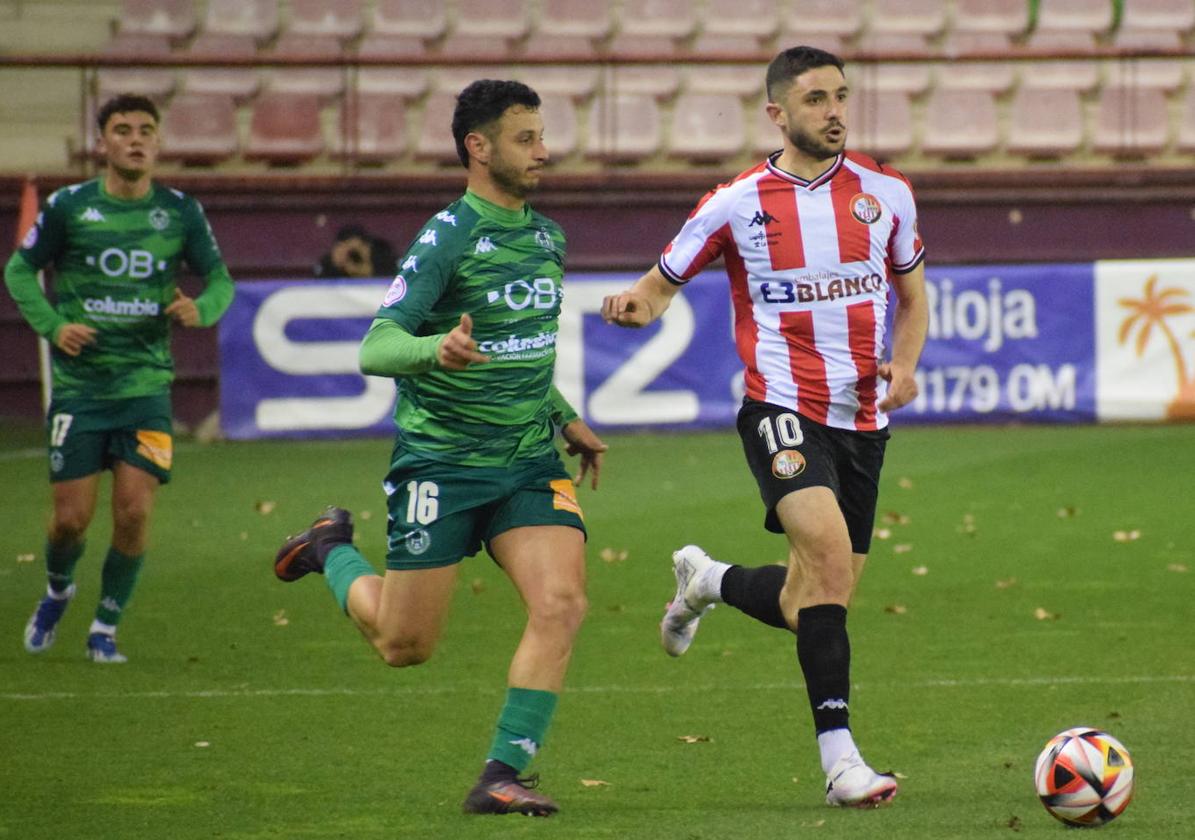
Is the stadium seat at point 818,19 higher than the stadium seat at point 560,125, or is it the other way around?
the stadium seat at point 818,19

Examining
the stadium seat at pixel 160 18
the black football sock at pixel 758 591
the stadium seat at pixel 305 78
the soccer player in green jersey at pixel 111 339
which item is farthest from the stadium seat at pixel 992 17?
the black football sock at pixel 758 591

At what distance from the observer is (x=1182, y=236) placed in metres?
16.9

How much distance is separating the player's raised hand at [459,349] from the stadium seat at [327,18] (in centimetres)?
1441

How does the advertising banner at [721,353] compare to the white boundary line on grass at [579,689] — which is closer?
the white boundary line on grass at [579,689]

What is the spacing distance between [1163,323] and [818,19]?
205 inches

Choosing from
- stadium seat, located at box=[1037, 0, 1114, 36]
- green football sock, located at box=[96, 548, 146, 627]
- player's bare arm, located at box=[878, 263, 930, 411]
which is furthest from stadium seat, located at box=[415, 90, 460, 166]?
player's bare arm, located at box=[878, 263, 930, 411]

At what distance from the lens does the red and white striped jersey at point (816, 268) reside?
5.99m

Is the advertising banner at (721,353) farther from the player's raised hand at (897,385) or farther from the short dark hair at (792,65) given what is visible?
the player's raised hand at (897,385)

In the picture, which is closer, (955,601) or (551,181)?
(955,601)

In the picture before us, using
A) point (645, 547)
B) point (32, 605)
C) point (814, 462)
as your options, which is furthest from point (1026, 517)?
point (814, 462)

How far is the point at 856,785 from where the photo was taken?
545 cm

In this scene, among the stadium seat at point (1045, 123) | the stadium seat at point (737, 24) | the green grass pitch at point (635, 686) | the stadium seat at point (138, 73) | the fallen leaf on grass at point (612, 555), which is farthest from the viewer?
the stadium seat at point (737, 24)

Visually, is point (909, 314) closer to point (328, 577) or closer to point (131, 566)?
point (328, 577)

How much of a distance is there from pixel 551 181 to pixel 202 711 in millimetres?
10035
